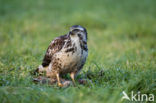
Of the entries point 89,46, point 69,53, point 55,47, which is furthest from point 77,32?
point 89,46

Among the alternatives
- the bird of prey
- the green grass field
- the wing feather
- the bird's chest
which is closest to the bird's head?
the bird of prey

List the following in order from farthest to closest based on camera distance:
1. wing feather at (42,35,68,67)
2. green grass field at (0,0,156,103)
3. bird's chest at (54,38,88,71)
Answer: wing feather at (42,35,68,67) < bird's chest at (54,38,88,71) < green grass field at (0,0,156,103)

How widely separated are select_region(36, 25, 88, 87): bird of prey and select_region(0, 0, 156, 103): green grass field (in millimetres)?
384

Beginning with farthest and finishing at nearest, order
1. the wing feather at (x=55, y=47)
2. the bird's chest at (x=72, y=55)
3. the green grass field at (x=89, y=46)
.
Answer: the wing feather at (x=55, y=47), the bird's chest at (x=72, y=55), the green grass field at (x=89, y=46)

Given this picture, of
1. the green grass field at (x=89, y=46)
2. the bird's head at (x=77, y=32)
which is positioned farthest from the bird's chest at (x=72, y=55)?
the green grass field at (x=89, y=46)

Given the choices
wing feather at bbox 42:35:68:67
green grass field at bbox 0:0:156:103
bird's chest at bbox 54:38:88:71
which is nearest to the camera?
green grass field at bbox 0:0:156:103

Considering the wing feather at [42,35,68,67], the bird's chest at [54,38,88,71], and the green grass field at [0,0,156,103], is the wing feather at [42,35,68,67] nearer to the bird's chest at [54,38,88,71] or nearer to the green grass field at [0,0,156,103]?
the bird's chest at [54,38,88,71]

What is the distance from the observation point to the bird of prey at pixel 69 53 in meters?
4.51

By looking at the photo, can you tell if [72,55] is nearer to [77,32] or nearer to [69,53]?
[69,53]

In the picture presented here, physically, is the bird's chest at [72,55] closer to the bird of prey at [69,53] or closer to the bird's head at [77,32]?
the bird of prey at [69,53]

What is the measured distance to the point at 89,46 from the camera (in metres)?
8.62

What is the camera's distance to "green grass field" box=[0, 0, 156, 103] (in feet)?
13.0

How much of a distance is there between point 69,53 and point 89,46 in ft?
13.6

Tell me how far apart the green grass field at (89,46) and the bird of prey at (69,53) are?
1.26 feet
